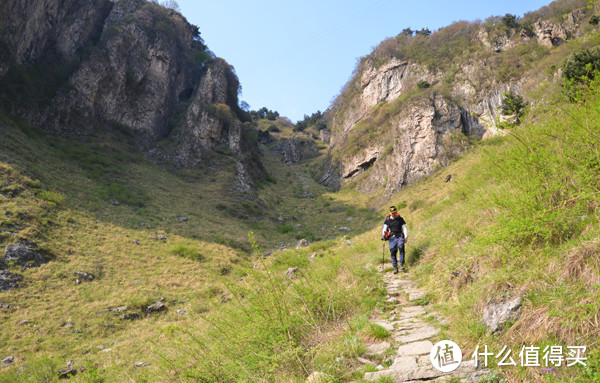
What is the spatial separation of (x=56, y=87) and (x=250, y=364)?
4194cm

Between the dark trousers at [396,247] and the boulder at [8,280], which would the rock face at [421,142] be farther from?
the boulder at [8,280]

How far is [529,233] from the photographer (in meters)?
3.82

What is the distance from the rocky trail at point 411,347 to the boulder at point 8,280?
586 inches

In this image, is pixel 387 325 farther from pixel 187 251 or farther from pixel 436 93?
pixel 436 93

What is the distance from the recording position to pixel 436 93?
32.1m

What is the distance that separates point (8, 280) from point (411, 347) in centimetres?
1593

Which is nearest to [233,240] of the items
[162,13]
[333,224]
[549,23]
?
[333,224]

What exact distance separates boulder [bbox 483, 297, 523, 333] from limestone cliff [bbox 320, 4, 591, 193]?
23761mm

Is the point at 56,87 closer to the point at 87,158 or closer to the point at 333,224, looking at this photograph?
the point at 87,158

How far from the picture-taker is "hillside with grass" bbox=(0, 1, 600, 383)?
353 cm

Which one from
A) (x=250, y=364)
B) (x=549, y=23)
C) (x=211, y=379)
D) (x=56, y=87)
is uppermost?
(x=549, y=23)

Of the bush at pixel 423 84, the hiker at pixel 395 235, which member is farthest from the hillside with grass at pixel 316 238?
the bush at pixel 423 84

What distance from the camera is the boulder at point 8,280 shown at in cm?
1132

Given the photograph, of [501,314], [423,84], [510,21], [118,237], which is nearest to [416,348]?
[501,314]
